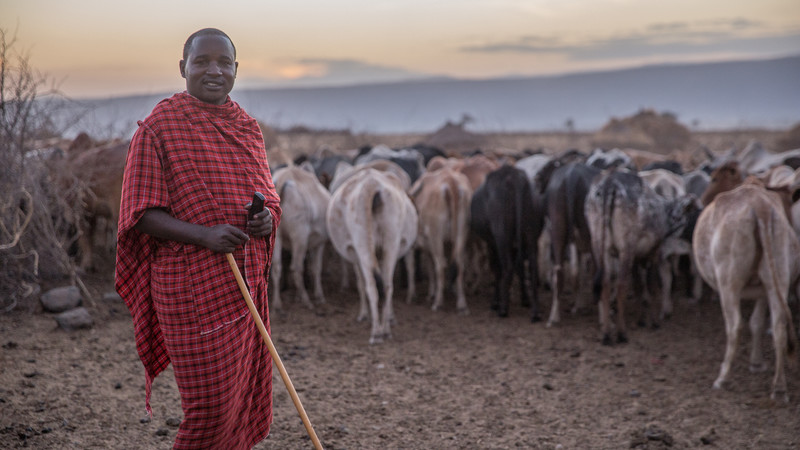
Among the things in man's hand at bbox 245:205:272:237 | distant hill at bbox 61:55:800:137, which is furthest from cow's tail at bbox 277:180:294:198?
distant hill at bbox 61:55:800:137

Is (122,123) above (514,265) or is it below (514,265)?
above

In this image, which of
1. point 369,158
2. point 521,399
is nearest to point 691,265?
point 521,399

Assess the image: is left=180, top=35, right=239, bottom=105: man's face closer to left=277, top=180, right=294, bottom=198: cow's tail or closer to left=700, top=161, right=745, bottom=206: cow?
left=277, top=180, right=294, bottom=198: cow's tail

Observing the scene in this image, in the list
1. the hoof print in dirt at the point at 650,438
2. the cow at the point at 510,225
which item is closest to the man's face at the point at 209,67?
the hoof print in dirt at the point at 650,438

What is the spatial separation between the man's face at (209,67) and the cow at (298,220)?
5444 millimetres

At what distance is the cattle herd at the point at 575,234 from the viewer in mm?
6055

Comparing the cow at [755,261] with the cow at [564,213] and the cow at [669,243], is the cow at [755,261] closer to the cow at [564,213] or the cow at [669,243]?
the cow at [669,243]

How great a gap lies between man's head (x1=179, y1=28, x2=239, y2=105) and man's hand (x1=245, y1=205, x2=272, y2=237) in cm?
59

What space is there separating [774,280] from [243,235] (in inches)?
185

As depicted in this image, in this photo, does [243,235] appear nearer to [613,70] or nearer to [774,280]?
[774,280]

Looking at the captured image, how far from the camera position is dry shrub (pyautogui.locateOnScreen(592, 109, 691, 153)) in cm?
3541

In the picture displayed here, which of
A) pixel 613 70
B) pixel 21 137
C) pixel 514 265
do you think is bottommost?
pixel 514 265

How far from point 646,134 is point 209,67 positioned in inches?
1456

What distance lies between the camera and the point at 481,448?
5.00m
